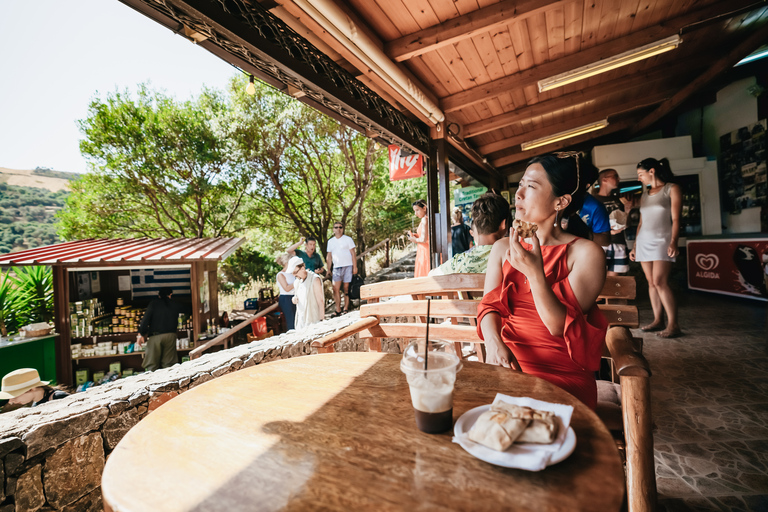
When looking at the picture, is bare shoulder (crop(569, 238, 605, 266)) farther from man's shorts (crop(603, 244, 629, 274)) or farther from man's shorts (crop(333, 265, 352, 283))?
man's shorts (crop(333, 265, 352, 283))

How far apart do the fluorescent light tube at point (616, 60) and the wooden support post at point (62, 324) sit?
8814mm

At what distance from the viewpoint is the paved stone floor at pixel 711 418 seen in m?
1.65

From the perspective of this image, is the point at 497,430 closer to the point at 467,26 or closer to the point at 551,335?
the point at 551,335

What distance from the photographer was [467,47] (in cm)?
367

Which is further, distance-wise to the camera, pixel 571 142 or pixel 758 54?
pixel 571 142

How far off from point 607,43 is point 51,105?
56.2 meters

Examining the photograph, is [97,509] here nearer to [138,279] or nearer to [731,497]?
[731,497]

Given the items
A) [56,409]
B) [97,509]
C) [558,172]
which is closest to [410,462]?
[558,172]

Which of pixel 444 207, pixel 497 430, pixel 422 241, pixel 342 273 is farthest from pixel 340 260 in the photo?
pixel 497 430

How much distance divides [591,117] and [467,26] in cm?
577

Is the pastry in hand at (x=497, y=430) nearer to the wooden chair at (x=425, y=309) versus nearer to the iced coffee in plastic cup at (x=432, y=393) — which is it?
the iced coffee in plastic cup at (x=432, y=393)

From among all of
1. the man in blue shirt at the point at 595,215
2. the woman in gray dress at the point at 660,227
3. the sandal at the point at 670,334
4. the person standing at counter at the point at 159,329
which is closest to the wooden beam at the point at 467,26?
the man in blue shirt at the point at 595,215

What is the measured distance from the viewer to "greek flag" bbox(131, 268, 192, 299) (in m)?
7.75

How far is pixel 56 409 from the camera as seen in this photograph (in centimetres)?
184
